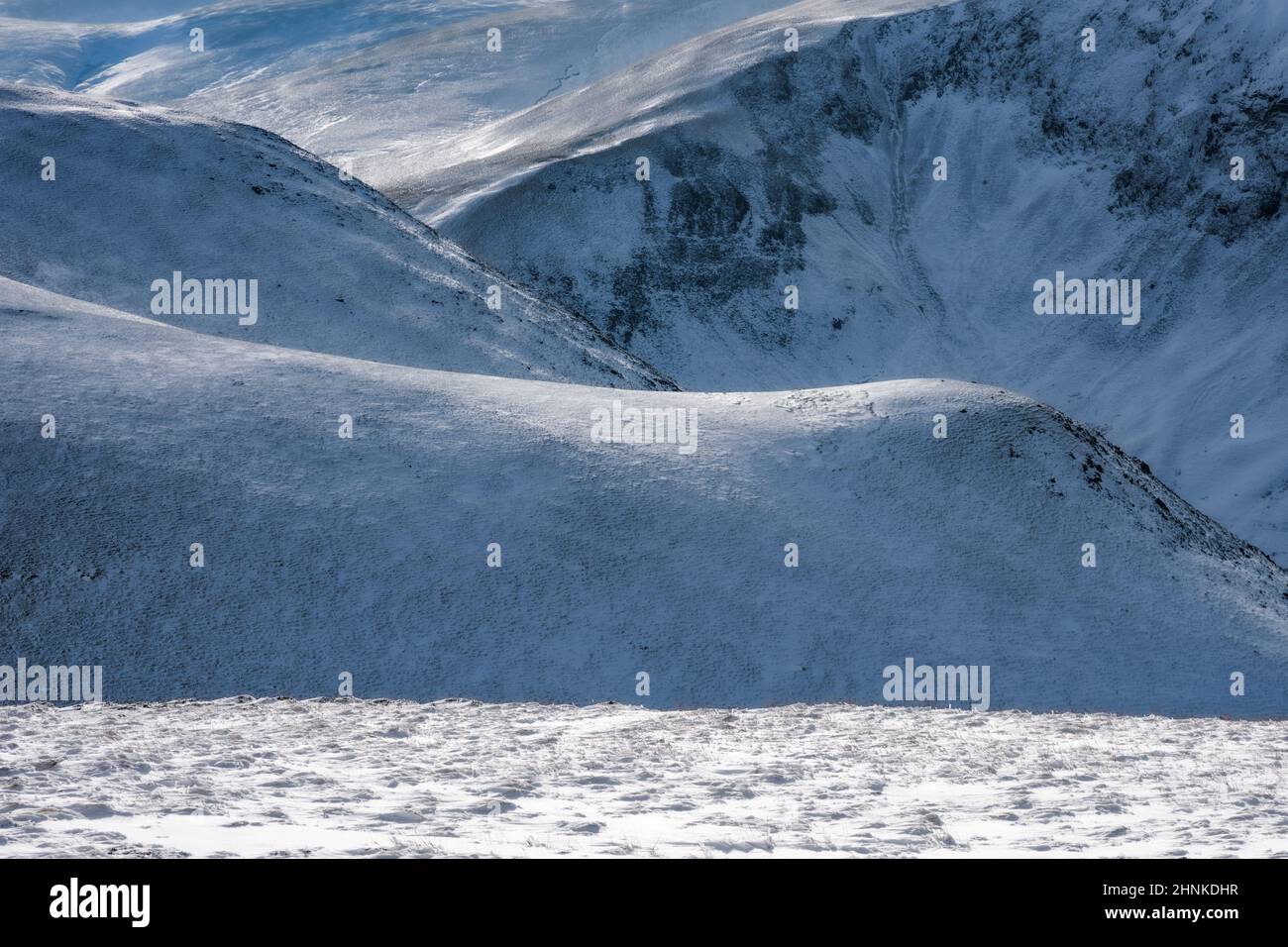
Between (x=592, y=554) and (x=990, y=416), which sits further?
(x=990, y=416)

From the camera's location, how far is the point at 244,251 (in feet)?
171

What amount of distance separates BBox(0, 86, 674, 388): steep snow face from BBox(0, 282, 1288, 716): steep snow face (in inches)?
469

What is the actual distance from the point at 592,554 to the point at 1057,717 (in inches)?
477

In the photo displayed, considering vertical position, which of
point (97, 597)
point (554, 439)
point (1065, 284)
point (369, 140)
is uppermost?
point (369, 140)

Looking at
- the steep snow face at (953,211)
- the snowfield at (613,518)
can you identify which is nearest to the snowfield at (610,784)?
the snowfield at (613,518)

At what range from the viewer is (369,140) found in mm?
140000

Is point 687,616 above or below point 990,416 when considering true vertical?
below

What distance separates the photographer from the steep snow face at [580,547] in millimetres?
27000

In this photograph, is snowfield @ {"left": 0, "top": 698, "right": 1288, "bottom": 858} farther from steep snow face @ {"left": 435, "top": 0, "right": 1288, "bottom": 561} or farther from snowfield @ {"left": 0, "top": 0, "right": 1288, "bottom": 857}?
steep snow face @ {"left": 435, "top": 0, "right": 1288, "bottom": 561}

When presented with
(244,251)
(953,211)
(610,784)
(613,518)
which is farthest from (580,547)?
(953,211)

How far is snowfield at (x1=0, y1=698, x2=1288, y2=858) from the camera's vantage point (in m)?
10.9

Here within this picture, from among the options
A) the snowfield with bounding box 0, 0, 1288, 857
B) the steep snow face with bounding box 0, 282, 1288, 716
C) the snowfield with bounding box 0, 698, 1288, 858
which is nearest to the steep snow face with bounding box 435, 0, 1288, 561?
the snowfield with bounding box 0, 0, 1288, 857
